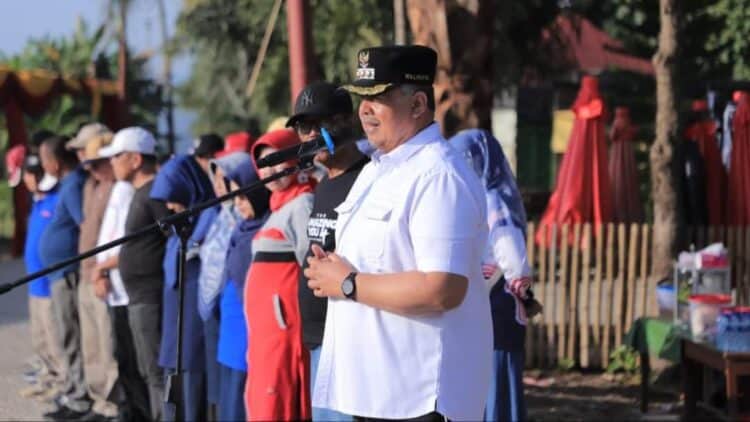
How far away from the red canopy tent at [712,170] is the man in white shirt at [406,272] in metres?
7.65

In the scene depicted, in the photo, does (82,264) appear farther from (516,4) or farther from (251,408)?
(516,4)

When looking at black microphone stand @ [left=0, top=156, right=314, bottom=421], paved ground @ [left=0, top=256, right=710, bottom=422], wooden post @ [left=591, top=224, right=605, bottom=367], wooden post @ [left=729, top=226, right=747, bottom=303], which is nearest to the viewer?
black microphone stand @ [left=0, top=156, right=314, bottom=421]

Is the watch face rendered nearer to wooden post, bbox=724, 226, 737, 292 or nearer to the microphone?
the microphone

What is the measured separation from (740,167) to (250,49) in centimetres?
1629

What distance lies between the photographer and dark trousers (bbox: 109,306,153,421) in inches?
280

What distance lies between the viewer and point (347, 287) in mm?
3312

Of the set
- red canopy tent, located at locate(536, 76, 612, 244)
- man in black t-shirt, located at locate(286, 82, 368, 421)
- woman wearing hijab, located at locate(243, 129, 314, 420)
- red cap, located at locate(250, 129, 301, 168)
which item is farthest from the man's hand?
red canopy tent, located at locate(536, 76, 612, 244)

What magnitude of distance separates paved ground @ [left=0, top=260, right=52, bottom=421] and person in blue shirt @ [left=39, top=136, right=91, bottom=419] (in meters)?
0.21

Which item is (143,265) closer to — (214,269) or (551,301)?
(214,269)

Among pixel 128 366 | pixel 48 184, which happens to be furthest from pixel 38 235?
pixel 128 366

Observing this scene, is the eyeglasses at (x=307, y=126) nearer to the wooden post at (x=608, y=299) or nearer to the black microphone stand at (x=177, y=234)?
the black microphone stand at (x=177, y=234)

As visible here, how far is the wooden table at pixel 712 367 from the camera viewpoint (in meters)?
6.49

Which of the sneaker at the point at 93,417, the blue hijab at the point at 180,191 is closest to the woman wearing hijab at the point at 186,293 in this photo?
the blue hijab at the point at 180,191

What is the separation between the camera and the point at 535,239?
9625 mm
